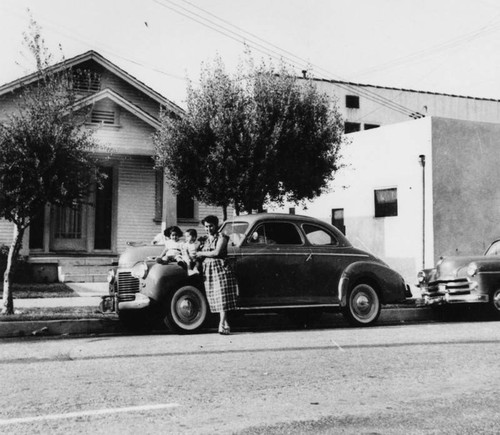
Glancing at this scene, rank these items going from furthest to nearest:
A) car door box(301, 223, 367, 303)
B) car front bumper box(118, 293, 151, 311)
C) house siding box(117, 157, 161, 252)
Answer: house siding box(117, 157, 161, 252), car door box(301, 223, 367, 303), car front bumper box(118, 293, 151, 311)

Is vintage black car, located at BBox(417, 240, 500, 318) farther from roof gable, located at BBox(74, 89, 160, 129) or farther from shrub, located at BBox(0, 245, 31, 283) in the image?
shrub, located at BBox(0, 245, 31, 283)

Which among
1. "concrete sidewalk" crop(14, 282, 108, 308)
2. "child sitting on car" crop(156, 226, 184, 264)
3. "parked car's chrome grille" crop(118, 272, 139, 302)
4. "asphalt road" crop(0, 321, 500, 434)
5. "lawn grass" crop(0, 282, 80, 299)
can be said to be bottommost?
"asphalt road" crop(0, 321, 500, 434)

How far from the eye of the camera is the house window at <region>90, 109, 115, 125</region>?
801 inches

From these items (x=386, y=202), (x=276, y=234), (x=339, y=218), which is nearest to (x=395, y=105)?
(x=339, y=218)

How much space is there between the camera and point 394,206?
23.2 m

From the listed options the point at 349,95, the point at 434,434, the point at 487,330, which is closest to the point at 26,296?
the point at 487,330

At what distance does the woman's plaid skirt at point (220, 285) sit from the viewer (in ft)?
34.0

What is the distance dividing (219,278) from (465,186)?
13.8 meters

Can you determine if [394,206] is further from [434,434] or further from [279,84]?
[434,434]

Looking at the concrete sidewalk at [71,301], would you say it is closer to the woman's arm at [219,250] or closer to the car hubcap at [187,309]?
the car hubcap at [187,309]

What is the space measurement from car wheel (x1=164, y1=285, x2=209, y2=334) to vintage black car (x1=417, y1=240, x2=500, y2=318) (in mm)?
5105

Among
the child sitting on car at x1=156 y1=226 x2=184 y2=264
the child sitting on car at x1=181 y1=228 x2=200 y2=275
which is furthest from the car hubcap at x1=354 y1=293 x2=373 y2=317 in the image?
the child sitting on car at x1=156 y1=226 x2=184 y2=264

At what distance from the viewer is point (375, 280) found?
12.0m

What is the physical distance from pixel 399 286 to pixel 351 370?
5219mm
